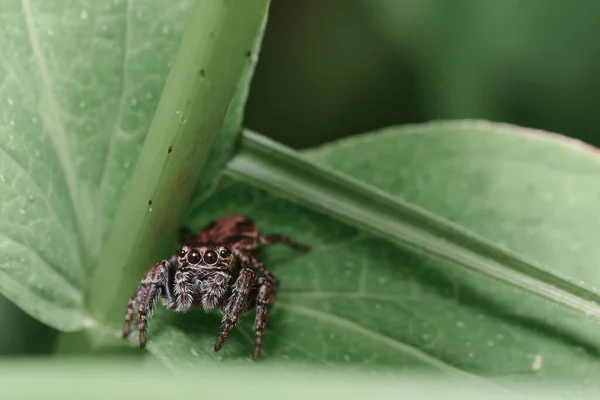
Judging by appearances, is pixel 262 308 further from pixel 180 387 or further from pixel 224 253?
pixel 180 387

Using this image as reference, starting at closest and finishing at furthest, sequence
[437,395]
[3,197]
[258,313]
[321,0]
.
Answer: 1. [437,395]
2. [3,197]
3. [258,313]
4. [321,0]

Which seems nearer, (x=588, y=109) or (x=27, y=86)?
(x=27, y=86)

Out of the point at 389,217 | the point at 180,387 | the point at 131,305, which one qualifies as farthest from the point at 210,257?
the point at 180,387

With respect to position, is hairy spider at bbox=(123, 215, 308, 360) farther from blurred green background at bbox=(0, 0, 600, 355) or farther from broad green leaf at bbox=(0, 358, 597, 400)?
blurred green background at bbox=(0, 0, 600, 355)

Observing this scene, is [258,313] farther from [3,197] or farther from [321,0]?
[321,0]

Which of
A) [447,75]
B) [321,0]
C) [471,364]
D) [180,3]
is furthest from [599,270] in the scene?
[321,0]

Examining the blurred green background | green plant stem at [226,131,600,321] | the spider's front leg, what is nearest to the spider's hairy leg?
green plant stem at [226,131,600,321]

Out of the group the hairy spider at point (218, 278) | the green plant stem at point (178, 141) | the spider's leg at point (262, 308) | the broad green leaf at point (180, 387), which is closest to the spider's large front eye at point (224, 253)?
the hairy spider at point (218, 278)
